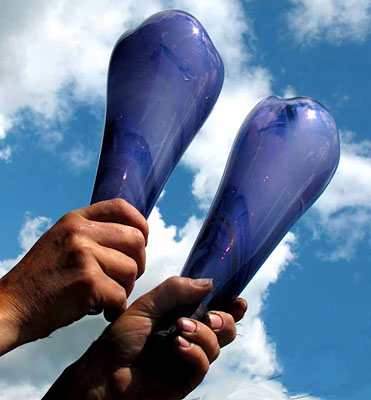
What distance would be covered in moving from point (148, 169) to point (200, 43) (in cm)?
60

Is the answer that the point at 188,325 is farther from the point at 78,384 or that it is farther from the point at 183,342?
the point at 78,384

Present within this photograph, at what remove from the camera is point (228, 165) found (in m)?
2.35

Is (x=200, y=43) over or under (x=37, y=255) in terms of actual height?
over

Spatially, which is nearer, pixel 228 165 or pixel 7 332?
pixel 7 332

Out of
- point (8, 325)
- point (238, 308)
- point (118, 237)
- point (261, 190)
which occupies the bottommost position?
point (8, 325)

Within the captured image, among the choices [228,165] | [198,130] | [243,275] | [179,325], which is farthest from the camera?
[198,130]

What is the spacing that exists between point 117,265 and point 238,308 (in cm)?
62

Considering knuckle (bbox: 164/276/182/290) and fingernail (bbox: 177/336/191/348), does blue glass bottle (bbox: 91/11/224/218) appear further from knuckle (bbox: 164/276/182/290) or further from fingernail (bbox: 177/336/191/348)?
fingernail (bbox: 177/336/191/348)

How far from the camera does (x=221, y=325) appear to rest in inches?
76.7

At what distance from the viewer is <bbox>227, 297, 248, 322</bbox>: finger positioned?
224 cm

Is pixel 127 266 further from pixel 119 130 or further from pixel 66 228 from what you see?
pixel 119 130

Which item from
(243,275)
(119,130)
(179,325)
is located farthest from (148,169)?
(179,325)

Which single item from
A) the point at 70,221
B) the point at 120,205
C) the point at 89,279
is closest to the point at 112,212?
the point at 120,205

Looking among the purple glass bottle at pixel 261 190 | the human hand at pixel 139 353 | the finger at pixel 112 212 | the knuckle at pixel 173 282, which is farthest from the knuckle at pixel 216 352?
the finger at pixel 112 212
